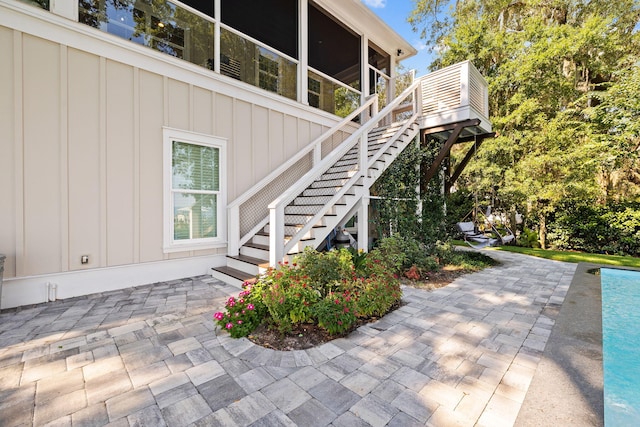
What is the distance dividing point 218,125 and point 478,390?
203 inches

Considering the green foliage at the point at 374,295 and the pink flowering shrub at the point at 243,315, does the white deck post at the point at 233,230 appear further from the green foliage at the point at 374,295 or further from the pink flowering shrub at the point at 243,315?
the green foliage at the point at 374,295

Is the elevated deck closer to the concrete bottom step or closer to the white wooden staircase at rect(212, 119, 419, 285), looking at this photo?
the white wooden staircase at rect(212, 119, 419, 285)

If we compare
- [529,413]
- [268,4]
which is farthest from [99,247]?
[268,4]

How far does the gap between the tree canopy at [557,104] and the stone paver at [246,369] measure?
723 cm

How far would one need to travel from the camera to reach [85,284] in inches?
151

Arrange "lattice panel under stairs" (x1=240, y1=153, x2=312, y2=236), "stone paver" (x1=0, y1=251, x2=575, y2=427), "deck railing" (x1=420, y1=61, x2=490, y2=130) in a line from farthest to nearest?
"deck railing" (x1=420, y1=61, x2=490, y2=130) < "lattice panel under stairs" (x1=240, y1=153, x2=312, y2=236) < "stone paver" (x1=0, y1=251, x2=575, y2=427)

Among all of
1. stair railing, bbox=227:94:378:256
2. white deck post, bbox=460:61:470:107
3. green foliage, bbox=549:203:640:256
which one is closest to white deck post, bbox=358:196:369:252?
stair railing, bbox=227:94:378:256

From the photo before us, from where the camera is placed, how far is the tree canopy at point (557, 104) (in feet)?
26.6

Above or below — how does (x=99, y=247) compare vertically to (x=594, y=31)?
below

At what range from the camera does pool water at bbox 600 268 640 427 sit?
1.95 metres

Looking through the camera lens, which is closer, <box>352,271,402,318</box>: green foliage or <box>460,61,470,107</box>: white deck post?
<box>352,271,402,318</box>: green foliage

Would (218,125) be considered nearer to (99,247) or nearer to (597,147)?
(99,247)

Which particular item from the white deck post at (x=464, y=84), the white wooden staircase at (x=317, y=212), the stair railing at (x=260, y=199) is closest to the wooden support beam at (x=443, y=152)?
the white deck post at (x=464, y=84)

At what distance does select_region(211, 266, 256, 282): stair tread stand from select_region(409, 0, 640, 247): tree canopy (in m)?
8.85
